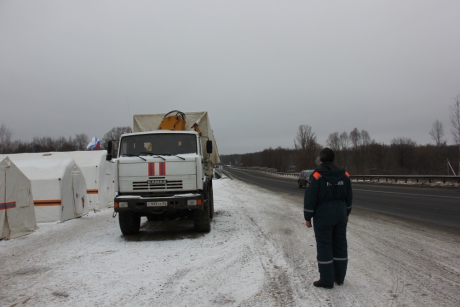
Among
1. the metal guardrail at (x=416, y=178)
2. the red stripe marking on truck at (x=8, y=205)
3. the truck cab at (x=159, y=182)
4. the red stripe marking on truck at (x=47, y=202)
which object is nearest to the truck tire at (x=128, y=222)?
the truck cab at (x=159, y=182)

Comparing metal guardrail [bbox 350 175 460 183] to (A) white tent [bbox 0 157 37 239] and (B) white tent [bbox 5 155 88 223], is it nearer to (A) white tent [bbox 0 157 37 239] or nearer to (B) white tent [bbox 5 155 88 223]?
(B) white tent [bbox 5 155 88 223]

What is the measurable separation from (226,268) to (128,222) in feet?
13.1

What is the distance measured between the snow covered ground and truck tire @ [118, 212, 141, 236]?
8.3 inches

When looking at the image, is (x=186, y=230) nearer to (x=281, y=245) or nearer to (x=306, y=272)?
(x=281, y=245)

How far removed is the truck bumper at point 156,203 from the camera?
752 centimetres

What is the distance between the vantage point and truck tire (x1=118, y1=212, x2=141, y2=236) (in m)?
8.34

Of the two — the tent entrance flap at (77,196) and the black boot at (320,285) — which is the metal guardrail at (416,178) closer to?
the black boot at (320,285)

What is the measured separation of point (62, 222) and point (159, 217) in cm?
492

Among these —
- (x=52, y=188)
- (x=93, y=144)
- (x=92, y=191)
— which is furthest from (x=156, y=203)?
(x=93, y=144)

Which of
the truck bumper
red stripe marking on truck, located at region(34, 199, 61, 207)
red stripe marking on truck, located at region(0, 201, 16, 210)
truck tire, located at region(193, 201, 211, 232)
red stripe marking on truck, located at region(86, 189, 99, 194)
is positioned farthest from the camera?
red stripe marking on truck, located at region(86, 189, 99, 194)

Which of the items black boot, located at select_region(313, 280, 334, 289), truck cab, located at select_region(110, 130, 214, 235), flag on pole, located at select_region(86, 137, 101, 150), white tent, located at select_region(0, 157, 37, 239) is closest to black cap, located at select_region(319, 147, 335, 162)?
black boot, located at select_region(313, 280, 334, 289)

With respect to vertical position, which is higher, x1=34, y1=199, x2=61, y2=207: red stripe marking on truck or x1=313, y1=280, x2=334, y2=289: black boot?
x1=34, y1=199, x2=61, y2=207: red stripe marking on truck

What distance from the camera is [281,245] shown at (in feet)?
22.7

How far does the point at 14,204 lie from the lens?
9.35m
